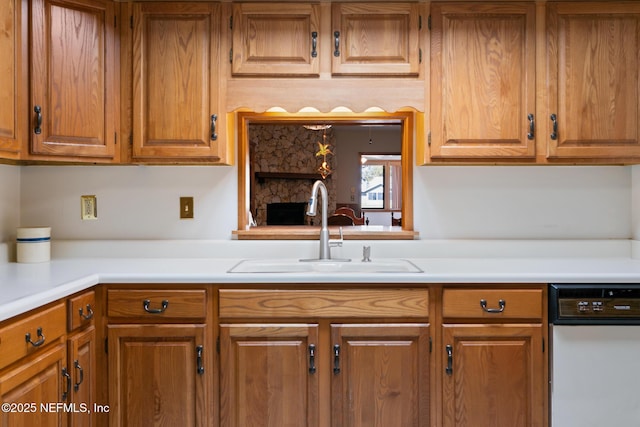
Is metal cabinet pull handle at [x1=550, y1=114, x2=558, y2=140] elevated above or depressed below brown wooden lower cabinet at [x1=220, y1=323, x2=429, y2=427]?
above

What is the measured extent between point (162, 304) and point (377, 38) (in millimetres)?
1470

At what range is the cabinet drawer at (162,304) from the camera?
5.84ft

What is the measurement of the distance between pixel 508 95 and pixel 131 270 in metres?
1.81

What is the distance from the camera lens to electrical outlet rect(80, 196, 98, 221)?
234 centimetres

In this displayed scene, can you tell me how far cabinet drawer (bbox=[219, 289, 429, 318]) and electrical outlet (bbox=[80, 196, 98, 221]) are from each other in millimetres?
1067

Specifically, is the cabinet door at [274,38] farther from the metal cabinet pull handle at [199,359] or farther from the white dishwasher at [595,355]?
the white dishwasher at [595,355]

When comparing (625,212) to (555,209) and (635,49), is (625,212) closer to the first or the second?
(555,209)

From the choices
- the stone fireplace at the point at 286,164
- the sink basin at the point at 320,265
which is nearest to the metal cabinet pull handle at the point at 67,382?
the sink basin at the point at 320,265

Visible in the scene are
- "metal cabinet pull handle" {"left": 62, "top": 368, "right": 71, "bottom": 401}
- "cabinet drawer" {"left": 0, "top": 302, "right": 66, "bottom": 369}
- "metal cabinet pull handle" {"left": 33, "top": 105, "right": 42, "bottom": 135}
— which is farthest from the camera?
"metal cabinet pull handle" {"left": 33, "top": 105, "right": 42, "bottom": 135}

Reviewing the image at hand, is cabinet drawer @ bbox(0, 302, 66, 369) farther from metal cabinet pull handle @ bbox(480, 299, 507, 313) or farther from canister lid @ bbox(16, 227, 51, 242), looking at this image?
metal cabinet pull handle @ bbox(480, 299, 507, 313)

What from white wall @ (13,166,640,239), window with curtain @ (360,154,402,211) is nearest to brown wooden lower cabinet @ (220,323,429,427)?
white wall @ (13,166,640,239)

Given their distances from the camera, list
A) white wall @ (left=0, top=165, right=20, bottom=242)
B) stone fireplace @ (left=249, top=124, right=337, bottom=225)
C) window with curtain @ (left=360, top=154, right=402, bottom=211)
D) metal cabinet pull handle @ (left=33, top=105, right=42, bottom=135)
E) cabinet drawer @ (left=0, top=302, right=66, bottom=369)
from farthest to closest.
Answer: stone fireplace @ (left=249, top=124, right=337, bottom=225) < window with curtain @ (left=360, top=154, right=402, bottom=211) < white wall @ (left=0, top=165, right=20, bottom=242) < metal cabinet pull handle @ (left=33, top=105, right=42, bottom=135) < cabinet drawer @ (left=0, top=302, right=66, bottom=369)

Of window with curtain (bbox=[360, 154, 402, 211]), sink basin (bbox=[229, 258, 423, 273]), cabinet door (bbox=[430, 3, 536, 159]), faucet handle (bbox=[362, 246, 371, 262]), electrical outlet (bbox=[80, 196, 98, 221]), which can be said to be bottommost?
sink basin (bbox=[229, 258, 423, 273])

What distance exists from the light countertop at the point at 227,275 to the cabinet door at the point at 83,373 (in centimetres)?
19
